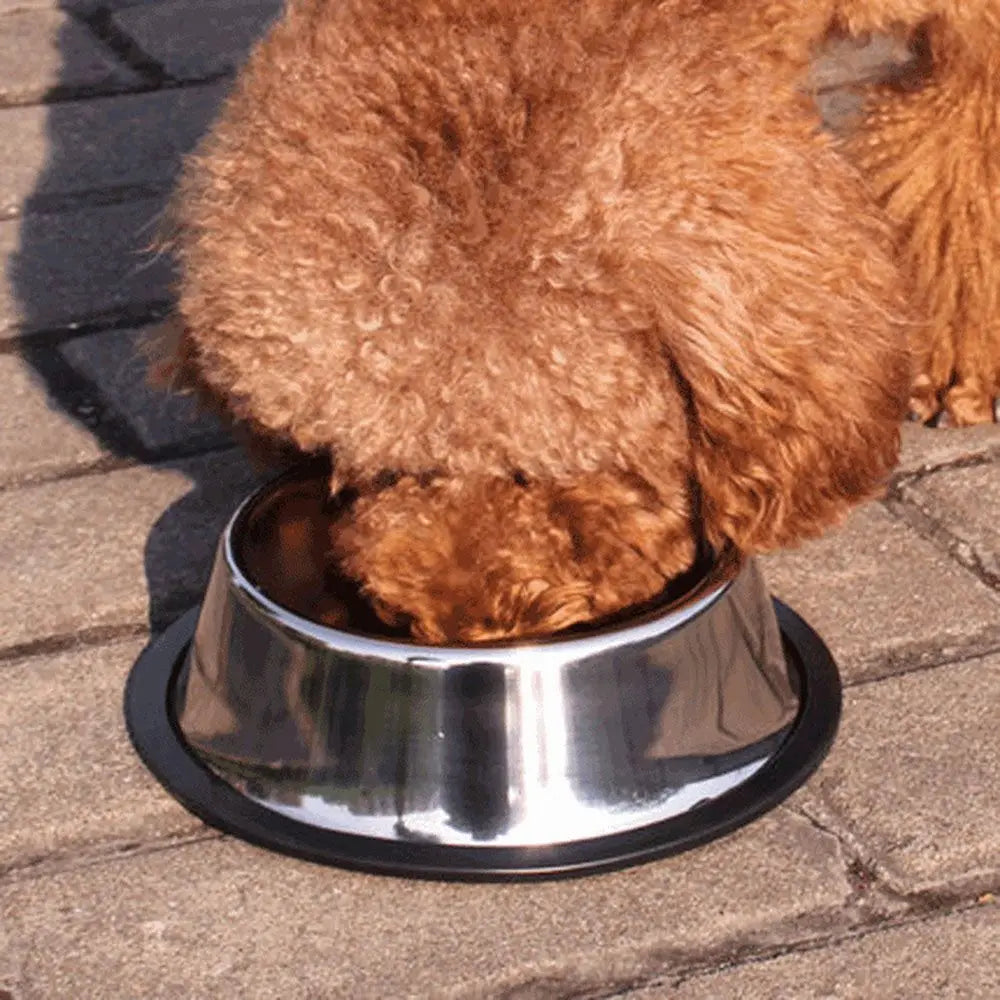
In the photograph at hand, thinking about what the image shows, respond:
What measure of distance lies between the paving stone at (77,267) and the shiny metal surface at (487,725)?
1.54 metres

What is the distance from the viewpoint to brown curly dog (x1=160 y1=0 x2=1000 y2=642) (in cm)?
260

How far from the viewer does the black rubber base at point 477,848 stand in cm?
273

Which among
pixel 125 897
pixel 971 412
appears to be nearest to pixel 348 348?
pixel 125 897

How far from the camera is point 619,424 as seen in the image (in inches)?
104

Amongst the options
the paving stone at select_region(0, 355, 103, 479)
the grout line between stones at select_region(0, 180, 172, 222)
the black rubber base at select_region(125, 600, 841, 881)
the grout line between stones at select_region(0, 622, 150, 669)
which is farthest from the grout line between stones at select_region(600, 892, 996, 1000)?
the grout line between stones at select_region(0, 180, 172, 222)

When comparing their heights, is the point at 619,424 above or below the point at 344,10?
below

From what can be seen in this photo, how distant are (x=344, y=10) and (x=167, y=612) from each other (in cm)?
101

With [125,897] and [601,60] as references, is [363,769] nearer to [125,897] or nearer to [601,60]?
[125,897]

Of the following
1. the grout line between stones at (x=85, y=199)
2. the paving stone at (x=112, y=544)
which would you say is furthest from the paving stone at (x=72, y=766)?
the grout line between stones at (x=85, y=199)

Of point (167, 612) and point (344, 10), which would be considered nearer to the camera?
point (344, 10)

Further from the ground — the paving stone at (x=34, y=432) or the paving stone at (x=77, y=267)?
the paving stone at (x=34, y=432)

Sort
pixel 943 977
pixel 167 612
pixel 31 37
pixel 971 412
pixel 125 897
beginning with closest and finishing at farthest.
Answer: pixel 943 977 < pixel 125 897 < pixel 167 612 < pixel 971 412 < pixel 31 37

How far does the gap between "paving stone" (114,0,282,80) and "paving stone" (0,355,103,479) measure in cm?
153

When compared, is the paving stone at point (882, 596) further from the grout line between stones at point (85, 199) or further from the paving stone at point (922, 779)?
the grout line between stones at point (85, 199)
